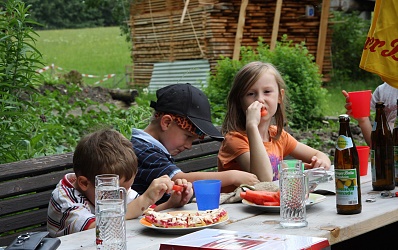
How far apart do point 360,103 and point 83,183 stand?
158 centimetres

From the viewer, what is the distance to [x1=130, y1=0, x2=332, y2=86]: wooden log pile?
17812mm

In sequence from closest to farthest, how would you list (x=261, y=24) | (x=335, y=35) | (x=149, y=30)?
(x=261, y=24) → (x=149, y=30) → (x=335, y=35)

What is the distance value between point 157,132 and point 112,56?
108 feet

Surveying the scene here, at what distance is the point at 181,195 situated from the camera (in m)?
3.37

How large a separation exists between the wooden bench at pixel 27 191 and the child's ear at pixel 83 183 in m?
0.88

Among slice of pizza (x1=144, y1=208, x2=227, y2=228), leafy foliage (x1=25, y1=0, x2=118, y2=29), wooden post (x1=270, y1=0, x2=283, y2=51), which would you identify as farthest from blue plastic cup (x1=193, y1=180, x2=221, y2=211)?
leafy foliage (x1=25, y1=0, x2=118, y2=29)

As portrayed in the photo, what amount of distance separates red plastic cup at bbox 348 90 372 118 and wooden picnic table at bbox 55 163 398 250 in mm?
620

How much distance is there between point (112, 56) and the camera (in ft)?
A: 120

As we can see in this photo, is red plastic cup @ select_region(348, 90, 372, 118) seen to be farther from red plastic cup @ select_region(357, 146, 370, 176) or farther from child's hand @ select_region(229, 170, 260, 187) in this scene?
child's hand @ select_region(229, 170, 260, 187)

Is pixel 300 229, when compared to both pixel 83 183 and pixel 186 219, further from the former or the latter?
pixel 83 183

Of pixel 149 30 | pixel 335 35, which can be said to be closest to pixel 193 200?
pixel 149 30

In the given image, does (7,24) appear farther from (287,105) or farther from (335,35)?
(335,35)

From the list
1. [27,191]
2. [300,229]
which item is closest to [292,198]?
[300,229]

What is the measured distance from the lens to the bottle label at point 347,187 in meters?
3.04
